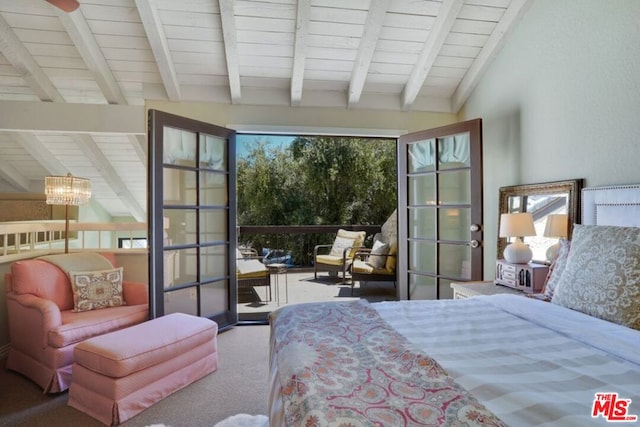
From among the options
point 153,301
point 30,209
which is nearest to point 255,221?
point 30,209

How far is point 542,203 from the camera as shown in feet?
9.07

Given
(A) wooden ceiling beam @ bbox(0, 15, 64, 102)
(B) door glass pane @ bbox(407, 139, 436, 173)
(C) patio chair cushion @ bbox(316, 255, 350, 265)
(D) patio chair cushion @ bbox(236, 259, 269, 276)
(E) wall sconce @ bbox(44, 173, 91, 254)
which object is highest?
(A) wooden ceiling beam @ bbox(0, 15, 64, 102)

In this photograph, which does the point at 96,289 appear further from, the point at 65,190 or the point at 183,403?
the point at 183,403

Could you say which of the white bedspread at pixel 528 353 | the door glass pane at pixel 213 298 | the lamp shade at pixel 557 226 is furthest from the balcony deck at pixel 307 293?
the white bedspread at pixel 528 353

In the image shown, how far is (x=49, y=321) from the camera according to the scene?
239 centimetres

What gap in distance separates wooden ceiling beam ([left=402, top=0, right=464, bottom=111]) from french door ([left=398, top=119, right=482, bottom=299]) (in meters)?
0.42

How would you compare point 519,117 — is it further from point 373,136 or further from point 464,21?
point 373,136

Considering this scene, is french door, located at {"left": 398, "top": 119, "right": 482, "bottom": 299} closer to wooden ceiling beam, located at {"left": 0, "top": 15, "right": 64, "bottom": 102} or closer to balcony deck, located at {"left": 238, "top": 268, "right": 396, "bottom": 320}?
balcony deck, located at {"left": 238, "top": 268, "right": 396, "bottom": 320}

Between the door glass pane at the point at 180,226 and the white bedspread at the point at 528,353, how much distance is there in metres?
2.19

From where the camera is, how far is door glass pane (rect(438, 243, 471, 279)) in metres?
3.44

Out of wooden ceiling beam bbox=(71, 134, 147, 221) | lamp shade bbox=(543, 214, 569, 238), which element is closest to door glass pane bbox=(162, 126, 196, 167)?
wooden ceiling beam bbox=(71, 134, 147, 221)

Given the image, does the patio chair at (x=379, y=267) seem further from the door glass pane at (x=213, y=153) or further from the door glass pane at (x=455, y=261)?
the door glass pane at (x=213, y=153)

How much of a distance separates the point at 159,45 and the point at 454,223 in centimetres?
301

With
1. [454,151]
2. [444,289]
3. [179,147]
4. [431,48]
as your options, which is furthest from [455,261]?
[179,147]
